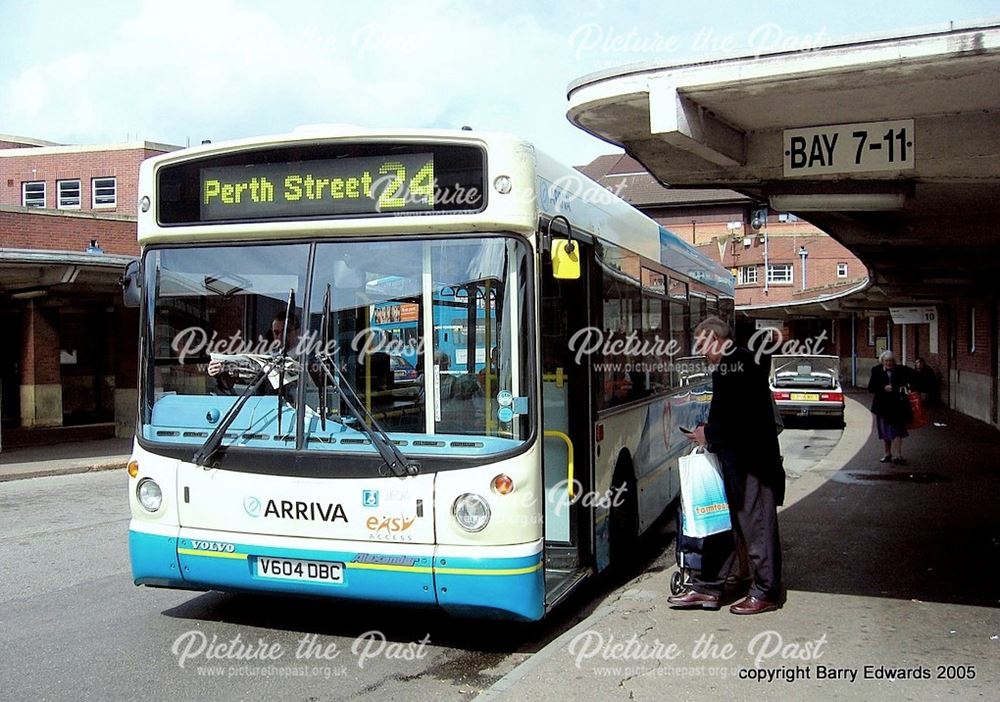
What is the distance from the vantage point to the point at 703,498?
21.5 feet

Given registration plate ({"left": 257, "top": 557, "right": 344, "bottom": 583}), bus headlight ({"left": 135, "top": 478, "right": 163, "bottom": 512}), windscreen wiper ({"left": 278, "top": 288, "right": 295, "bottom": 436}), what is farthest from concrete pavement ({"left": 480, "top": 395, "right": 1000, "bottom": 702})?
bus headlight ({"left": 135, "top": 478, "right": 163, "bottom": 512})

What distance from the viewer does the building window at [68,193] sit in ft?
137

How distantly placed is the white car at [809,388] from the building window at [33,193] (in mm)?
32684

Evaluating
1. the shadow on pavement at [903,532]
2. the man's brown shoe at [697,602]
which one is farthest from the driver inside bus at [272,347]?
the shadow on pavement at [903,532]

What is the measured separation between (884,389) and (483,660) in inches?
453

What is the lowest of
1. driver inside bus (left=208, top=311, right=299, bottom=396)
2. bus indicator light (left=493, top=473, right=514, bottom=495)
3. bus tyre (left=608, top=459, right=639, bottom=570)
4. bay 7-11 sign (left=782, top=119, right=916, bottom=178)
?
bus tyre (left=608, top=459, right=639, bottom=570)

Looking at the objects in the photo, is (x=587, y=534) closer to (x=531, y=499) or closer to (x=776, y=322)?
(x=531, y=499)

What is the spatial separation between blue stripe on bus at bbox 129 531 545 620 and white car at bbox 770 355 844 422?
1874 centimetres

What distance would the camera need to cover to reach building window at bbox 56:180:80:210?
41.6 metres

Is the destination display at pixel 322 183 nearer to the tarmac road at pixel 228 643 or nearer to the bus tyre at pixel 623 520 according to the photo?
the tarmac road at pixel 228 643

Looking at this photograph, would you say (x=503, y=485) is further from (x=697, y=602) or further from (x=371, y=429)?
(x=697, y=602)

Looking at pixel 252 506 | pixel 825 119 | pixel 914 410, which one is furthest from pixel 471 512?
pixel 914 410

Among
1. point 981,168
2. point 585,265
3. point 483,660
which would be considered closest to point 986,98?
point 981,168

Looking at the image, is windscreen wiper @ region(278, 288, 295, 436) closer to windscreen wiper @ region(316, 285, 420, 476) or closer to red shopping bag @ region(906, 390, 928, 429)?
windscreen wiper @ region(316, 285, 420, 476)
